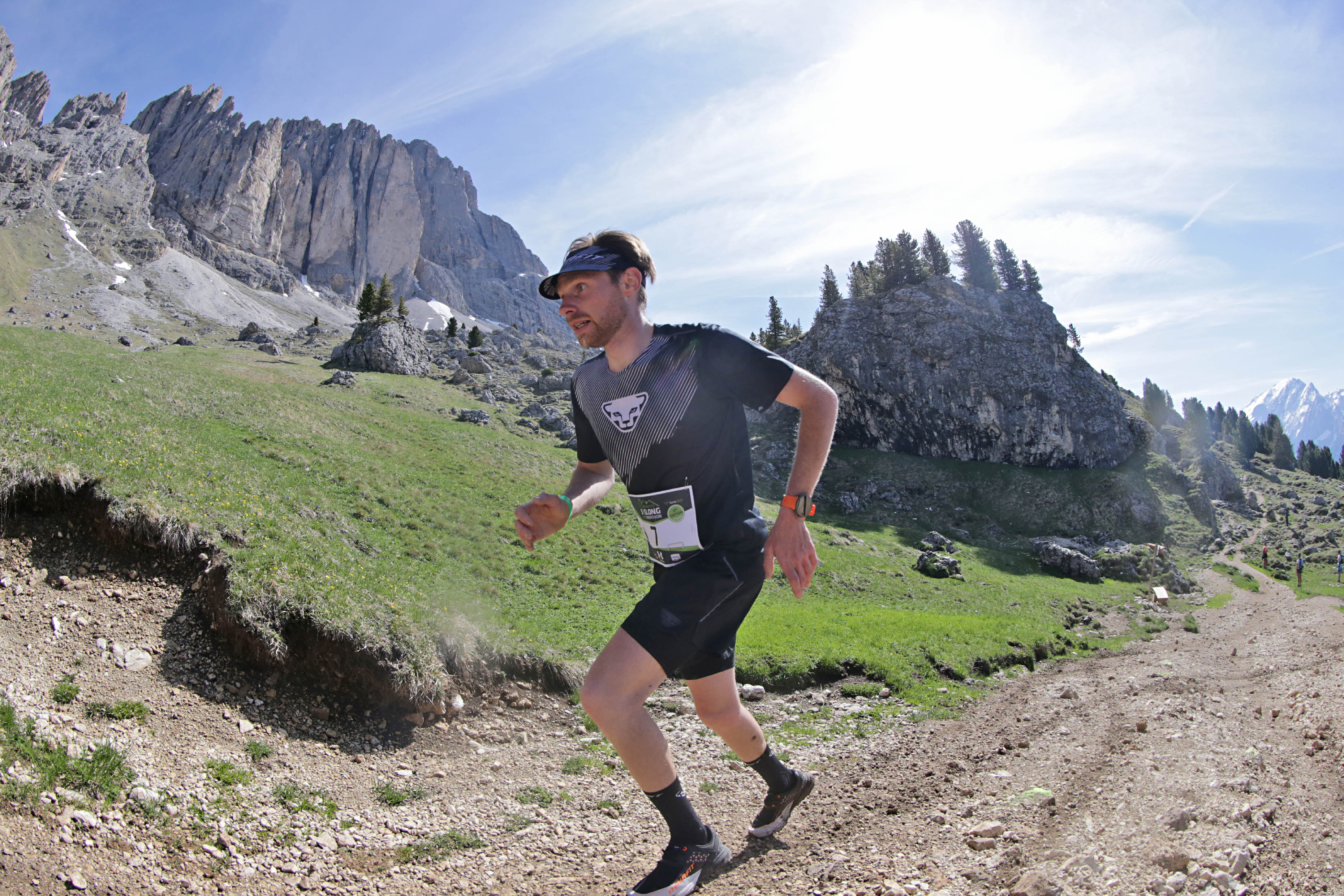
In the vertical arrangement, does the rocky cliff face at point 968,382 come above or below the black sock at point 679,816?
above

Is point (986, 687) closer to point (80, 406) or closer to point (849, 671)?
point (849, 671)

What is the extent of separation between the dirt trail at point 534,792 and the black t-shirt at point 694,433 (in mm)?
2371

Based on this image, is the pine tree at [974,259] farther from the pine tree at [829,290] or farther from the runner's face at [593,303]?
the runner's face at [593,303]

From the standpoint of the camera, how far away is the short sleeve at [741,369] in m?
3.67

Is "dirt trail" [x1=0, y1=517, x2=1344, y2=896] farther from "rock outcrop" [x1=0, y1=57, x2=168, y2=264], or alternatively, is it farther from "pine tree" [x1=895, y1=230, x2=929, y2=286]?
"rock outcrop" [x1=0, y1=57, x2=168, y2=264]

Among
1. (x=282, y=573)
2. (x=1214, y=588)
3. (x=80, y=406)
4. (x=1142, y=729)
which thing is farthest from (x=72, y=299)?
(x=1214, y=588)

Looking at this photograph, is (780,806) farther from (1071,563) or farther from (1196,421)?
(1196,421)

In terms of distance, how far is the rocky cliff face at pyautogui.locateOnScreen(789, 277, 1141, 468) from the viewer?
78.7 metres

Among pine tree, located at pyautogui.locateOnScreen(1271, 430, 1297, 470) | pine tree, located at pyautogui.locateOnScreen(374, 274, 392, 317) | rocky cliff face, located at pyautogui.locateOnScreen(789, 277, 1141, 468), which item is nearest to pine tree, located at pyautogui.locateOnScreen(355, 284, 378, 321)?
pine tree, located at pyautogui.locateOnScreen(374, 274, 392, 317)

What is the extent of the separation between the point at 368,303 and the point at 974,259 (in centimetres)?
9791

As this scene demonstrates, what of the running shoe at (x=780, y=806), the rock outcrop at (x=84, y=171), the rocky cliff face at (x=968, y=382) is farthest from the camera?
the rock outcrop at (x=84, y=171)

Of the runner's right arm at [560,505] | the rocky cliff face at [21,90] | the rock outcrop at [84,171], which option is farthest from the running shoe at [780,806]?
the rocky cliff face at [21,90]

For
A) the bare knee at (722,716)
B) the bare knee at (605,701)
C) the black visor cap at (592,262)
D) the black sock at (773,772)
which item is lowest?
the black sock at (773,772)

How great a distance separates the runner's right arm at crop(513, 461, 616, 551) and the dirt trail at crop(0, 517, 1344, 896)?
8.35 ft
